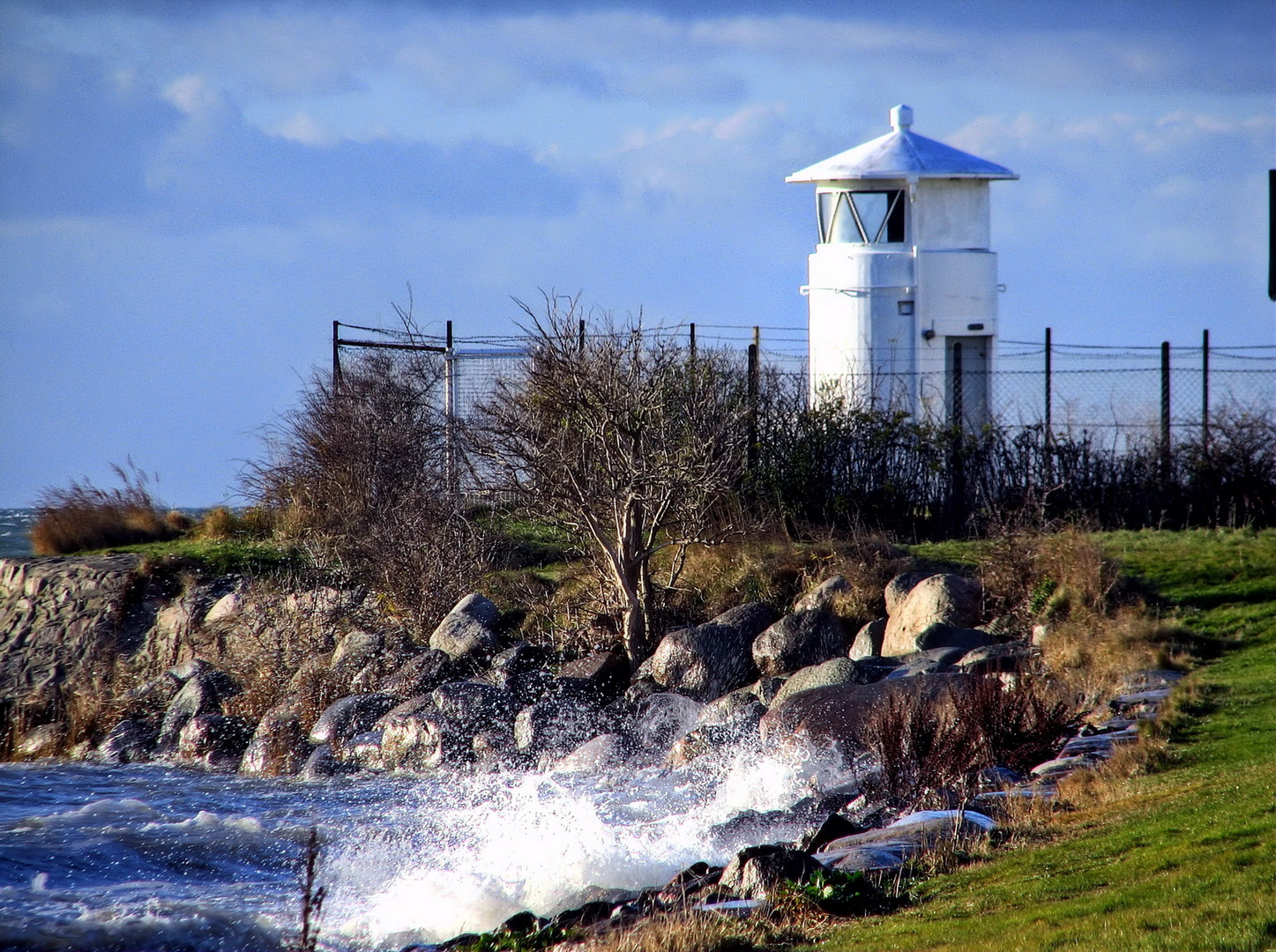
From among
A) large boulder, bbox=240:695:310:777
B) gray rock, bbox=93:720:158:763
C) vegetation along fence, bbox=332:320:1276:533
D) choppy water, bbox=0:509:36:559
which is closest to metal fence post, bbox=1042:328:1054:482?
vegetation along fence, bbox=332:320:1276:533

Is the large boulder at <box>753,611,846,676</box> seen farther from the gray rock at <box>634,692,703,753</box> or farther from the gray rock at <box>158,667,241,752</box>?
the gray rock at <box>158,667,241,752</box>

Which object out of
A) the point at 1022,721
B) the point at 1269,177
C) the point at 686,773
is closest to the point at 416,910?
the point at 686,773

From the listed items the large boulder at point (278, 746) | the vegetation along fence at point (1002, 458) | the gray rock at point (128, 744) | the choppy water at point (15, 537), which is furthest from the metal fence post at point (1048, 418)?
the choppy water at point (15, 537)

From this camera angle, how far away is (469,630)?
1519 centimetres

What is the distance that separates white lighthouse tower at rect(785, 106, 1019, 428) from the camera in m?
23.5

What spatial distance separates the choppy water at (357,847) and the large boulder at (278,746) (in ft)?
1.80

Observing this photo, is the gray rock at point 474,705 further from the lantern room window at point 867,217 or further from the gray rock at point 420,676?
the lantern room window at point 867,217

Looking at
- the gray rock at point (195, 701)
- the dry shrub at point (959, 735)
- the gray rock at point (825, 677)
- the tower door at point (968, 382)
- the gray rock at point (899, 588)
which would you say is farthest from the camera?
the tower door at point (968, 382)

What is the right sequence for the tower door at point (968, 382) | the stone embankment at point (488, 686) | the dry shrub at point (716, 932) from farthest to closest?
the tower door at point (968, 382) < the stone embankment at point (488, 686) < the dry shrub at point (716, 932)

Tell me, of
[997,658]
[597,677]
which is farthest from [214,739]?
[997,658]

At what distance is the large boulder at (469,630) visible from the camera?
49.3ft

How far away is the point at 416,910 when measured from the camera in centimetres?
845

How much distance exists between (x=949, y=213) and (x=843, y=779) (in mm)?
15914

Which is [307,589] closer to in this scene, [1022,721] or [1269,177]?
[1022,721]
